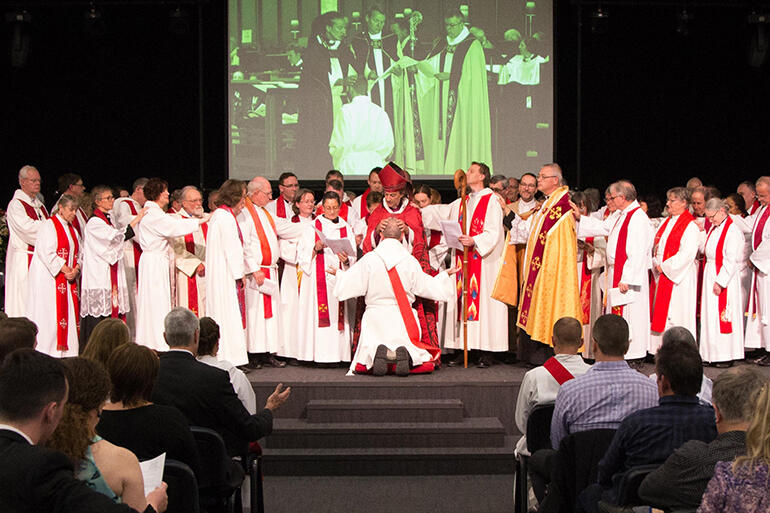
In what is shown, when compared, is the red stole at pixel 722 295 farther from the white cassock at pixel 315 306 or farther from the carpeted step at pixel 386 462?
the white cassock at pixel 315 306

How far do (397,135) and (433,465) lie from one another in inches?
263

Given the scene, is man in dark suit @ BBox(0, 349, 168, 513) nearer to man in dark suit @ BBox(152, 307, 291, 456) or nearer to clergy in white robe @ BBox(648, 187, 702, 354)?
man in dark suit @ BBox(152, 307, 291, 456)

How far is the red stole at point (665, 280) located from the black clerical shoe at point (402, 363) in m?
2.76

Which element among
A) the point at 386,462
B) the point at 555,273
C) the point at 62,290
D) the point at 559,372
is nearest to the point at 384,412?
the point at 386,462

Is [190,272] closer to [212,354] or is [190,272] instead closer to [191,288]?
[191,288]

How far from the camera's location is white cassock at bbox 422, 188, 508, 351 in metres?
9.30

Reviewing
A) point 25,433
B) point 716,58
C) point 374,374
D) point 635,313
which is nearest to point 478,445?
point 374,374

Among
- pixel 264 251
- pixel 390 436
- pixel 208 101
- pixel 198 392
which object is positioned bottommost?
pixel 390 436

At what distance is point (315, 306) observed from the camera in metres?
9.34

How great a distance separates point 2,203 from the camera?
14195 mm

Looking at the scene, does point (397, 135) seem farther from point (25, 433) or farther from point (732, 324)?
point (25, 433)

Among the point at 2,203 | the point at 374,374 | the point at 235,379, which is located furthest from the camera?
the point at 2,203

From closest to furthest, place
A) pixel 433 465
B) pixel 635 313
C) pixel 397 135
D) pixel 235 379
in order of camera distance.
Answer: pixel 235 379 → pixel 433 465 → pixel 635 313 → pixel 397 135

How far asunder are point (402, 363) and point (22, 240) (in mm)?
4422
